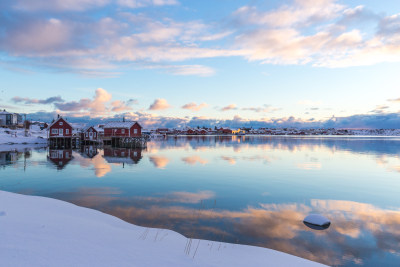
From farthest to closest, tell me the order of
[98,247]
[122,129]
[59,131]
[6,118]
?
[6,118] → [122,129] → [59,131] → [98,247]

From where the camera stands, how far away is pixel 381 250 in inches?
334

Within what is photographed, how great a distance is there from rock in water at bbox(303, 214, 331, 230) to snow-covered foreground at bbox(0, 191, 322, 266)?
12.1ft

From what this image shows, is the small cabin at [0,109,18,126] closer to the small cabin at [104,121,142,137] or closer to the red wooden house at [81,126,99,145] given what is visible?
the red wooden house at [81,126,99,145]

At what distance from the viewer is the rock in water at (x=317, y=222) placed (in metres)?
10.4

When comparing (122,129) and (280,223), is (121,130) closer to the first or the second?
(122,129)

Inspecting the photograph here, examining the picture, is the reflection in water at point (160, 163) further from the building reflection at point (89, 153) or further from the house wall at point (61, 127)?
the house wall at point (61, 127)

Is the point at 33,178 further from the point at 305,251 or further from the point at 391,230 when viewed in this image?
the point at 391,230

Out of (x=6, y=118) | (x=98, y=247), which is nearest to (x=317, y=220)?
(x=98, y=247)

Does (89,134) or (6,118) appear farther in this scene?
(6,118)

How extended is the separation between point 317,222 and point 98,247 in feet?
29.6

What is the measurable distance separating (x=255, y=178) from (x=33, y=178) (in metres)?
18.0

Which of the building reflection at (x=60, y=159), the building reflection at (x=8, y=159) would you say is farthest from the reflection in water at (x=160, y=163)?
the building reflection at (x=8, y=159)

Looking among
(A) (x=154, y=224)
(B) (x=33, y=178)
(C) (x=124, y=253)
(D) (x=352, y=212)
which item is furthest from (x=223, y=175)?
(C) (x=124, y=253)

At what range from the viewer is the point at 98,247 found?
17.9 ft
